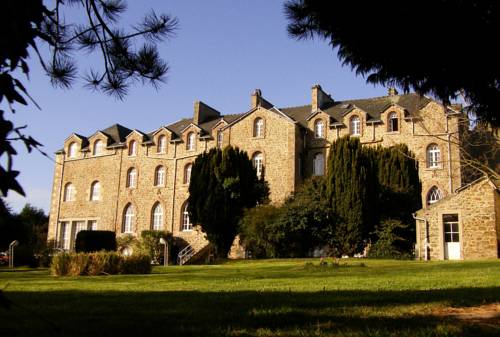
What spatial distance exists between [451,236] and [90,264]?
17029mm

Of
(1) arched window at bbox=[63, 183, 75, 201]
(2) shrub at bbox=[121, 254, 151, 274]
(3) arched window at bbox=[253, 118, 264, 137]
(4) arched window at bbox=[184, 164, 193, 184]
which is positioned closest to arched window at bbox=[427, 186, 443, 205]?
(3) arched window at bbox=[253, 118, 264, 137]

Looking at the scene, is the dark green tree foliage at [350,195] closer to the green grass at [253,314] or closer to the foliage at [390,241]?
the foliage at [390,241]

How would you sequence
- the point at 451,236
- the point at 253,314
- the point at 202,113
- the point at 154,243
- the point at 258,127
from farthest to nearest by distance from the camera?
the point at 202,113
the point at 258,127
the point at 154,243
the point at 451,236
the point at 253,314

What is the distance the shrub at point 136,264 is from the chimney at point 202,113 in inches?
992

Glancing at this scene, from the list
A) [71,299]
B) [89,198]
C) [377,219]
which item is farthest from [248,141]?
[71,299]

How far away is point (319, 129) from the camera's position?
3597 centimetres

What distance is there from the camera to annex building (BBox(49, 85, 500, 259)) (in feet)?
107

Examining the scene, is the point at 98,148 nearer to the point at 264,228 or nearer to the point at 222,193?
the point at 222,193

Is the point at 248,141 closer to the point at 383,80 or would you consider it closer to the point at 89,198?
the point at 89,198

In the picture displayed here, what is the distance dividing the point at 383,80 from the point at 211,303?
11.7ft

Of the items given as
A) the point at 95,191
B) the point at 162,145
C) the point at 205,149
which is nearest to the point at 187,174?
the point at 205,149

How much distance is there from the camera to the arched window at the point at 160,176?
39.9 m

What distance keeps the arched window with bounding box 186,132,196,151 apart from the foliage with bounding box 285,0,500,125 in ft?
112

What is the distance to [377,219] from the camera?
90.1 ft
